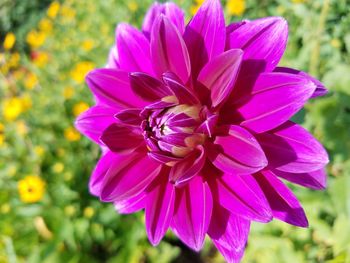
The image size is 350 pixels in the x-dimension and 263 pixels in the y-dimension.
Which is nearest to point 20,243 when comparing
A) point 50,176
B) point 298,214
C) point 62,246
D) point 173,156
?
point 62,246

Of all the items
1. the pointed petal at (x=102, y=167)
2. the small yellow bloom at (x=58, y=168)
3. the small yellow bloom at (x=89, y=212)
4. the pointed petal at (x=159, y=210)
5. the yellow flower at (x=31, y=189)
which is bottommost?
the small yellow bloom at (x=89, y=212)

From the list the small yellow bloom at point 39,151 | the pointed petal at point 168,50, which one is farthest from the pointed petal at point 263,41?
the small yellow bloom at point 39,151

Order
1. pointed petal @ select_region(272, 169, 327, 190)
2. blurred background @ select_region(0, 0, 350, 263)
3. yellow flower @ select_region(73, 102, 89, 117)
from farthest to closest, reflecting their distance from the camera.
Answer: yellow flower @ select_region(73, 102, 89, 117), blurred background @ select_region(0, 0, 350, 263), pointed petal @ select_region(272, 169, 327, 190)

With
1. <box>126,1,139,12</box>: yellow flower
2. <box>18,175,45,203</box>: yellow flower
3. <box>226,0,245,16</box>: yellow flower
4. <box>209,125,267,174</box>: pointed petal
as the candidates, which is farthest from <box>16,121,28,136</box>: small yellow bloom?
<box>209,125,267,174</box>: pointed petal

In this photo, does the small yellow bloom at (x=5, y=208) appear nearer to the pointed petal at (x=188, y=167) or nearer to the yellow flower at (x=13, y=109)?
the yellow flower at (x=13, y=109)

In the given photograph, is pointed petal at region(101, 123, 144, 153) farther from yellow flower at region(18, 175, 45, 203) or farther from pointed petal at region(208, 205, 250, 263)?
yellow flower at region(18, 175, 45, 203)

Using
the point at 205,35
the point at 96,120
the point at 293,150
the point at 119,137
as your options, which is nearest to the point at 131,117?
the point at 119,137
